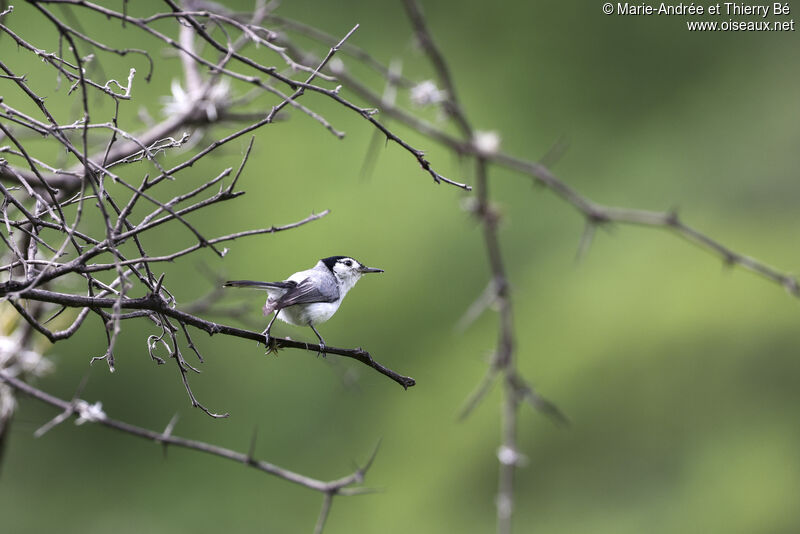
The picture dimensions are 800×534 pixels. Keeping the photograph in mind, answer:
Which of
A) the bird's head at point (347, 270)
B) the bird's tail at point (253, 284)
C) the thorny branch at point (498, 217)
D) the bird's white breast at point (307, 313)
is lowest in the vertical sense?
→ the bird's tail at point (253, 284)

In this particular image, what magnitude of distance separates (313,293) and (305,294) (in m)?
0.02

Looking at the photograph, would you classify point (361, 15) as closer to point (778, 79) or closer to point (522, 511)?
point (778, 79)

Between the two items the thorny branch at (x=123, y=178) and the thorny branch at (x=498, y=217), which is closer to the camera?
the thorny branch at (x=123, y=178)

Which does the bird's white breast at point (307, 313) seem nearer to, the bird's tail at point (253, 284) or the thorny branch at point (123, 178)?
the bird's tail at point (253, 284)

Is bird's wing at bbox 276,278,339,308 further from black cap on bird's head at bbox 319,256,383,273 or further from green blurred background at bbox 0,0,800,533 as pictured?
green blurred background at bbox 0,0,800,533

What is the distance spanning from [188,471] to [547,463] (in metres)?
2.06

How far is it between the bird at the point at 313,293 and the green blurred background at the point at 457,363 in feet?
5.94

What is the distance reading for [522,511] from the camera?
4156 mm

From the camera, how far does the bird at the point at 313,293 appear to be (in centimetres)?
158

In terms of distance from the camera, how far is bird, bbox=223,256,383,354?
1.58 metres

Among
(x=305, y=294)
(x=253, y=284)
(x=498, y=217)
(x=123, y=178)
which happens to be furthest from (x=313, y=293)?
(x=123, y=178)

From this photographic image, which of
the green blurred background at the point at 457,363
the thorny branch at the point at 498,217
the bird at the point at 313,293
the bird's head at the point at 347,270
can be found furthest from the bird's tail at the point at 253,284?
the green blurred background at the point at 457,363

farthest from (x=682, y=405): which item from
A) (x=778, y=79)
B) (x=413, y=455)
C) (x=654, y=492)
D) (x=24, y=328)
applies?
(x=24, y=328)

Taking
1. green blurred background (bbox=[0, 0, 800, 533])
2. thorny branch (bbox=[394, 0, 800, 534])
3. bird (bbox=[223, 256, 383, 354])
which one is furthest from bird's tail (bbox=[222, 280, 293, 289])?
green blurred background (bbox=[0, 0, 800, 533])
